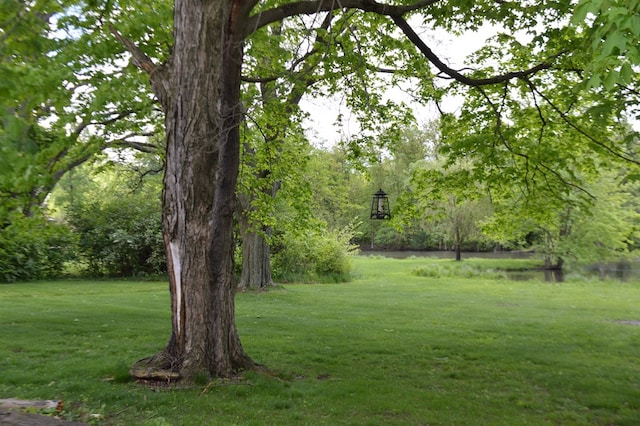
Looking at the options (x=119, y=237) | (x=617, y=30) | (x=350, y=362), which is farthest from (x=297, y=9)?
(x=119, y=237)

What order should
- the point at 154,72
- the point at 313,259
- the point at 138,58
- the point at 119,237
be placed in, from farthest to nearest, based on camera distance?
the point at 313,259, the point at 119,237, the point at 138,58, the point at 154,72

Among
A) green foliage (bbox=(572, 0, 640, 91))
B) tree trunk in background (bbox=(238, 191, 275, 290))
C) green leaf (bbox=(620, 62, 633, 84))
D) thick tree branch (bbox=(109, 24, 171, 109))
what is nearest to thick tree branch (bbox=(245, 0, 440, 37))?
thick tree branch (bbox=(109, 24, 171, 109))

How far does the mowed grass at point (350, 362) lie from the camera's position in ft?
18.9

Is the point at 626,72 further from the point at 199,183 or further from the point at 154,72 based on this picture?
the point at 154,72

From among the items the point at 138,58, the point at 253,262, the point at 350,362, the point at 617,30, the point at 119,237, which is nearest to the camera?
the point at 617,30

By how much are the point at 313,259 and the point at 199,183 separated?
1856 centimetres

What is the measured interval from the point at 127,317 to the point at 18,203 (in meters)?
4.97

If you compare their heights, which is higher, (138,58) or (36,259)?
(138,58)

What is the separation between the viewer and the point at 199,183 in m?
6.61

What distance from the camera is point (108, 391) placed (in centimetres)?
610

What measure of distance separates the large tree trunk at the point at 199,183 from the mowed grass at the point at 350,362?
68cm

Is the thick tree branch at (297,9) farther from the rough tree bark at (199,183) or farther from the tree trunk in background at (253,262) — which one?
the tree trunk in background at (253,262)

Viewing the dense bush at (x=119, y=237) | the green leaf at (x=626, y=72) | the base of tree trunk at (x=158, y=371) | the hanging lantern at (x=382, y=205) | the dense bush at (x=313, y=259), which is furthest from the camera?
the dense bush at (x=313, y=259)

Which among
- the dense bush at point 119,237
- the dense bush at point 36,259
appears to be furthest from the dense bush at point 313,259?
the dense bush at point 36,259
